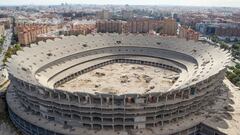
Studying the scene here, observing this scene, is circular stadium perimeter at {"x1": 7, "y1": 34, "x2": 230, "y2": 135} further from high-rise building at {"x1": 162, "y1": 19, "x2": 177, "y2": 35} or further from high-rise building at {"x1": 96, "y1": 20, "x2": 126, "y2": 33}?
high-rise building at {"x1": 96, "y1": 20, "x2": 126, "y2": 33}

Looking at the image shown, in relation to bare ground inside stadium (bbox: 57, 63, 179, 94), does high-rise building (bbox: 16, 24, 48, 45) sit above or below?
above

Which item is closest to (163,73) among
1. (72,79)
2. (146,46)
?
(146,46)

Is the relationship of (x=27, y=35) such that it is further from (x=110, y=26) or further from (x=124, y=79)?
(x=124, y=79)

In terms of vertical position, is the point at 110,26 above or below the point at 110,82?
above

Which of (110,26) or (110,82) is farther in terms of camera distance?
(110,26)

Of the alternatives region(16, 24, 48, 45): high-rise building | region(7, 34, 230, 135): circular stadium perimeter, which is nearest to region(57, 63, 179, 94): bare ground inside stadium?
region(7, 34, 230, 135): circular stadium perimeter

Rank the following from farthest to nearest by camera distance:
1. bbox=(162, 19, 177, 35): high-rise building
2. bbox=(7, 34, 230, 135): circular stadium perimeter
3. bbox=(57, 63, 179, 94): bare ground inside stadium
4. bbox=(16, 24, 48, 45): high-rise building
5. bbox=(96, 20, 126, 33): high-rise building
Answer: bbox=(96, 20, 126, 33): high-rise building < bbox=(162, 19, 177, 35): high-rise building < bbox=(16, 24, 48, 45): high-rise building < bbox=(57, 63, 179, 94): bare ground inside stadium < bbox=(7, 34, 230, 135): circular stadium perimeter

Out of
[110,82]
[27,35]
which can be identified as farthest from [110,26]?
[110,82]

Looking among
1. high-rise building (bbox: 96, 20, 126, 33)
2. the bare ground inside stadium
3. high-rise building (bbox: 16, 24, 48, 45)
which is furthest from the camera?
high-rise building (bbox: 96, 20, 126, 33)

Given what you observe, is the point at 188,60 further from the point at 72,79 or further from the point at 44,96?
the point at 44,96
